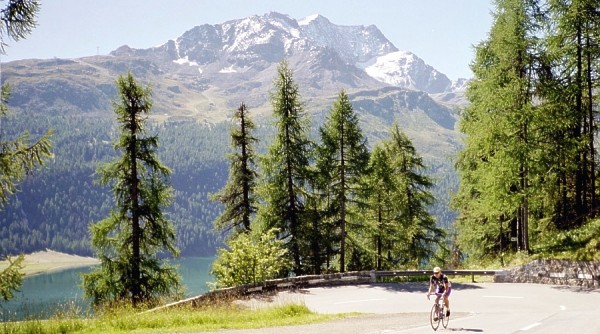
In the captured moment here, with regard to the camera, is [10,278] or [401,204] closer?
[10,278]

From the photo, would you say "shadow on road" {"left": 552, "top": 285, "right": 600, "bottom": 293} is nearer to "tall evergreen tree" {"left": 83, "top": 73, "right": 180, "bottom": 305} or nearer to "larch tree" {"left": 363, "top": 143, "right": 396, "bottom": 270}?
"larch tree" {"left": 363, "top": 143, "right": 396, "bottom": 270}

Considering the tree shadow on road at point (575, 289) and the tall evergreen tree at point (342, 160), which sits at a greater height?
the tall evergreen tree at point (342, 160)

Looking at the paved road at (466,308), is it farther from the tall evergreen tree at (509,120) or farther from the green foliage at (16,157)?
the green foliage at (16,157)

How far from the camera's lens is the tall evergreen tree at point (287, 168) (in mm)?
29781

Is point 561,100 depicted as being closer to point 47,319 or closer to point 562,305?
point 562,305

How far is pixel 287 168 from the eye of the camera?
3034cm

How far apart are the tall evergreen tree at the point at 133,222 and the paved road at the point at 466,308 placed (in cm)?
587

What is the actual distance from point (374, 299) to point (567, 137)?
14506mm

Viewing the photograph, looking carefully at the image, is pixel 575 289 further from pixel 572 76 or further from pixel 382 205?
pixel 382 205

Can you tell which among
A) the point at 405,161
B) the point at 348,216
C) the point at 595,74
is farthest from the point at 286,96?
the point at 595,74

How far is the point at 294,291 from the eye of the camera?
26312 mm

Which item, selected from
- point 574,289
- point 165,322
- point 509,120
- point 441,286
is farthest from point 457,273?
point 165,322

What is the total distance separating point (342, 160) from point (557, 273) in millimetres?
13766

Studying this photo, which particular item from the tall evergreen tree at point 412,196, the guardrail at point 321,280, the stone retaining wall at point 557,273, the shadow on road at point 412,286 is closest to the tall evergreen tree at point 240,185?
the guardrail at point 321,280
